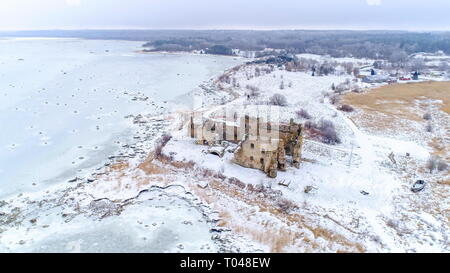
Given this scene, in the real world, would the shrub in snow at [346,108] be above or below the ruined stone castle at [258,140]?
below

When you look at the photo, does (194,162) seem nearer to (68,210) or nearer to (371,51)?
(68,210)

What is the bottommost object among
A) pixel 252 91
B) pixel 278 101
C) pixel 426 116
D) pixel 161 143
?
pixel 426 116

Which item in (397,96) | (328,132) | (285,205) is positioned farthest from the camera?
(397,96)

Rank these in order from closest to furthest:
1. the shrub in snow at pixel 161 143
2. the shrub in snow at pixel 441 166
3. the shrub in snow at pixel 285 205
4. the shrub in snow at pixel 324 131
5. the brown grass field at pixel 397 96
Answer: the shrub in snow at pixel 285 205, the shrub in snow at pixel 441 166, the shrub in snow at pixel 161 143, the shrub in snow at pixel 324 131, the brown grass field at pixel 397 96

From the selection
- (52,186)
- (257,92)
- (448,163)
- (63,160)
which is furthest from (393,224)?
(257,92)

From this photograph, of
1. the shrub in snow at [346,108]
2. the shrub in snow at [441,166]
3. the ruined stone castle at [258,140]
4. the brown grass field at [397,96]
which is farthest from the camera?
the brown grass field at [397,96]

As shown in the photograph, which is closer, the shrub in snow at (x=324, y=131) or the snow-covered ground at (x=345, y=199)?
the snow-covered ground at (x=345, y=199)

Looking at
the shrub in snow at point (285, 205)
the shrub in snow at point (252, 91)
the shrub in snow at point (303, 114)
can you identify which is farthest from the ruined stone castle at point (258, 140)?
the shrub in snow at point (252, 91)

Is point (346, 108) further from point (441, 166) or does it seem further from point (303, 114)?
point (441, 166)

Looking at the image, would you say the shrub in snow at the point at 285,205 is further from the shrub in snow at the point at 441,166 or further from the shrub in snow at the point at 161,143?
the shrub in snow at the point at 441,166

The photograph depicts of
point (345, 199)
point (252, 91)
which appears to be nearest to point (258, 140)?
point (345, 199)
